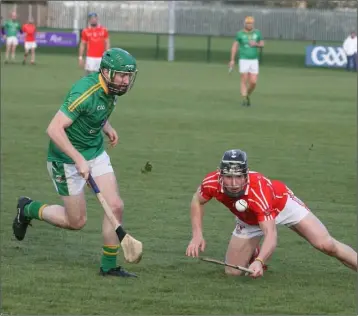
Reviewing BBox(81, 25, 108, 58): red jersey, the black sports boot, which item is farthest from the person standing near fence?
the black sports boot

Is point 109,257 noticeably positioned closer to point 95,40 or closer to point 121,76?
point 121,76

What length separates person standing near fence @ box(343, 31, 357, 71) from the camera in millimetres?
43562

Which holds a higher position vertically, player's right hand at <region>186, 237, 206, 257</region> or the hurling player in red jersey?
the hurling player in red jersey

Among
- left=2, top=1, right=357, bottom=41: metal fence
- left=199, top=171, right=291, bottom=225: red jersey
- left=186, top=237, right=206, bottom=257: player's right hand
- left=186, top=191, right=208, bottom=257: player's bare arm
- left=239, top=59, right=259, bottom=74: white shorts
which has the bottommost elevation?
left=2, top=1, right=357, bottom=41: metal fence

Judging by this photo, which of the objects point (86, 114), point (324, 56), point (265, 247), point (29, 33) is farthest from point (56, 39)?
point (265, 247)

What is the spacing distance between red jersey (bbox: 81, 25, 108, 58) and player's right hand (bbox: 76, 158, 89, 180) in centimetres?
1928

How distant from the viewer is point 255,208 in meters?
8.12

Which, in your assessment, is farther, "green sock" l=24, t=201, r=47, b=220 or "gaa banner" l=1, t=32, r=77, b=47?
"gaa banner" l=1, t=32, r=77, b=47

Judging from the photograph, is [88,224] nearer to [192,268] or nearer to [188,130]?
[192,268]

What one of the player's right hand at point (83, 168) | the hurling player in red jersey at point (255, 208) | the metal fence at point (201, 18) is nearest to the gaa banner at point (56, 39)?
the metal fence at point (201, 18)

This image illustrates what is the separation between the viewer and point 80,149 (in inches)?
339

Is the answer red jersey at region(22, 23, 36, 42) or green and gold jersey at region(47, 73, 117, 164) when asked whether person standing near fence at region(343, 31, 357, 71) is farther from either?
green and gold jersey at region(47, 73, 117, 164)

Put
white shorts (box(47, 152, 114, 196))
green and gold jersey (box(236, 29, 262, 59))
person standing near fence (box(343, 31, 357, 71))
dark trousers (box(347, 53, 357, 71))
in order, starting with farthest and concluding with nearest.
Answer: dark trousers (box(347, 53, 357, 71))
person standing near fence (box(343, 31, 357, 71))
green and gold jersey (box(236, 29, 262, 59))
white shorts (box(47, 152, 114, 196))

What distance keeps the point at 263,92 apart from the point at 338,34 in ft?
93.7
